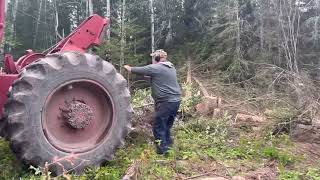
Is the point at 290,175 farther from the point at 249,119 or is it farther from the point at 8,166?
the point at 8,166

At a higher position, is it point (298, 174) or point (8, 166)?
point (8, 166)

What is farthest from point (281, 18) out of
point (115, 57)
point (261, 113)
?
point (261, 113)

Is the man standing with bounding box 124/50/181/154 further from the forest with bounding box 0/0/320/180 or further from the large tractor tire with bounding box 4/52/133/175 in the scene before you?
the large tractor tire with bounding box 4/52/133/175

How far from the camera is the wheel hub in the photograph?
6.11 metres

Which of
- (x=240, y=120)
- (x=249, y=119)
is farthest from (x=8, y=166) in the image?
(x=249, y=119)

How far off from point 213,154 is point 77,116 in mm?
2364

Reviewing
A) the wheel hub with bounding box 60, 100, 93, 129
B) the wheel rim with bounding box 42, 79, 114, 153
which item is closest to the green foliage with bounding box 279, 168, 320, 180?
the wheel rim with bounding box 42, 79, 114, 153

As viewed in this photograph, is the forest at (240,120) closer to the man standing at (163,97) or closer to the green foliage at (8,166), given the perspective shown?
the green foliage at (8,166)

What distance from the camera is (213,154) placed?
7.50m

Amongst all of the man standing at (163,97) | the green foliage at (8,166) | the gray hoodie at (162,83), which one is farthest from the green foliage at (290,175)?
the green foliage at (8,166)

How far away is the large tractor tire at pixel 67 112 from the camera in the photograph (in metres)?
5.70

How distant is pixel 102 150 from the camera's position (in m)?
6.28

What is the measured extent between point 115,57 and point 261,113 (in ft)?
46.9

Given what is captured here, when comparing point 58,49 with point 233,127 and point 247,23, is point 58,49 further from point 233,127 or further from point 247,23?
point 247,23
